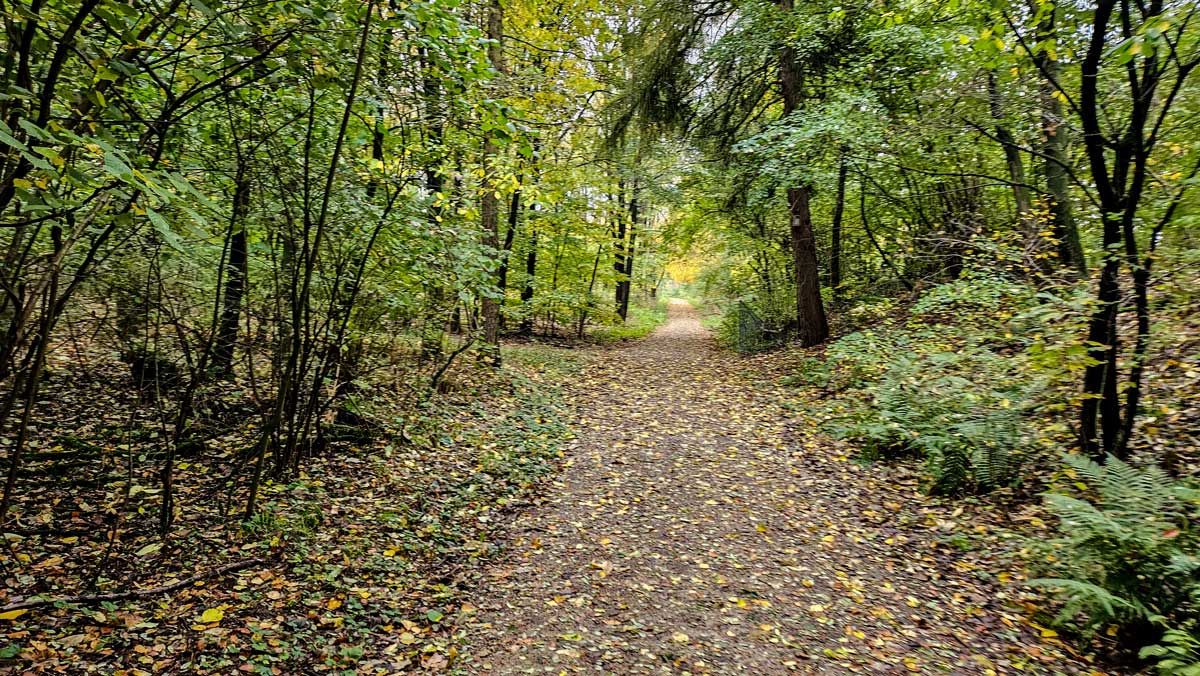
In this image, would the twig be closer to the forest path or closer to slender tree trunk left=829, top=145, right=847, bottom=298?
the forest path

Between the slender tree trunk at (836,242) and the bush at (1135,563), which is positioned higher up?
the slender tree trunk at (836,242)

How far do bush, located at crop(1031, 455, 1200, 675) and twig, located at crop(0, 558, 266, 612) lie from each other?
5507mm

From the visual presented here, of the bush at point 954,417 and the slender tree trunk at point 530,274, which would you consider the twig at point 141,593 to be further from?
the slender tree trunk at point 530,274

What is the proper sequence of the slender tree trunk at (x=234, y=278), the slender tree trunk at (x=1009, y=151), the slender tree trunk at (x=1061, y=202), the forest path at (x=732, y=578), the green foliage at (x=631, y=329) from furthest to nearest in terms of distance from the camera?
the green foliage at (x=631, y=329), the slender tree trunk at (x=1061, y=202), the slender tree trunk at (x=1009, y=151), the slender tree trunk at (x=234, y=278), the forest path at (x=732, y=578)

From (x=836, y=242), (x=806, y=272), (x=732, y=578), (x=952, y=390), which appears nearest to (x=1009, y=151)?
(x=806, y=272)

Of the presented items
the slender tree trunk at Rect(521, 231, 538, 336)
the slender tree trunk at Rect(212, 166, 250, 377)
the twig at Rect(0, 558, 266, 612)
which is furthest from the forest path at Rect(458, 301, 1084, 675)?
the slender tree trunk at Rect(521, 231, 538, 336)

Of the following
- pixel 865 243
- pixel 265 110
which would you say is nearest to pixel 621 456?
pixel 265 110

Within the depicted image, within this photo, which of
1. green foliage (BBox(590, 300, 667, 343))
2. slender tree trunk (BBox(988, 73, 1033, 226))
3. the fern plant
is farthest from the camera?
green foliage (BBox(590, 300, 667, 343))

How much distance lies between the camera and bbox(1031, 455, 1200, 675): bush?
3.26m

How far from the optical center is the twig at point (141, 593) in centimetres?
311

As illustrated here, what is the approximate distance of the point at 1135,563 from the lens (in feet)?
11.5

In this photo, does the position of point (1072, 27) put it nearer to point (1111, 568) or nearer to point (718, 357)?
point (1111, 568)

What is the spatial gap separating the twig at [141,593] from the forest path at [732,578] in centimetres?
173

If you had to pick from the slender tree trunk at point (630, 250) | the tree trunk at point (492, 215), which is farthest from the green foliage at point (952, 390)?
the slender tree trunk at point (630, 250)
